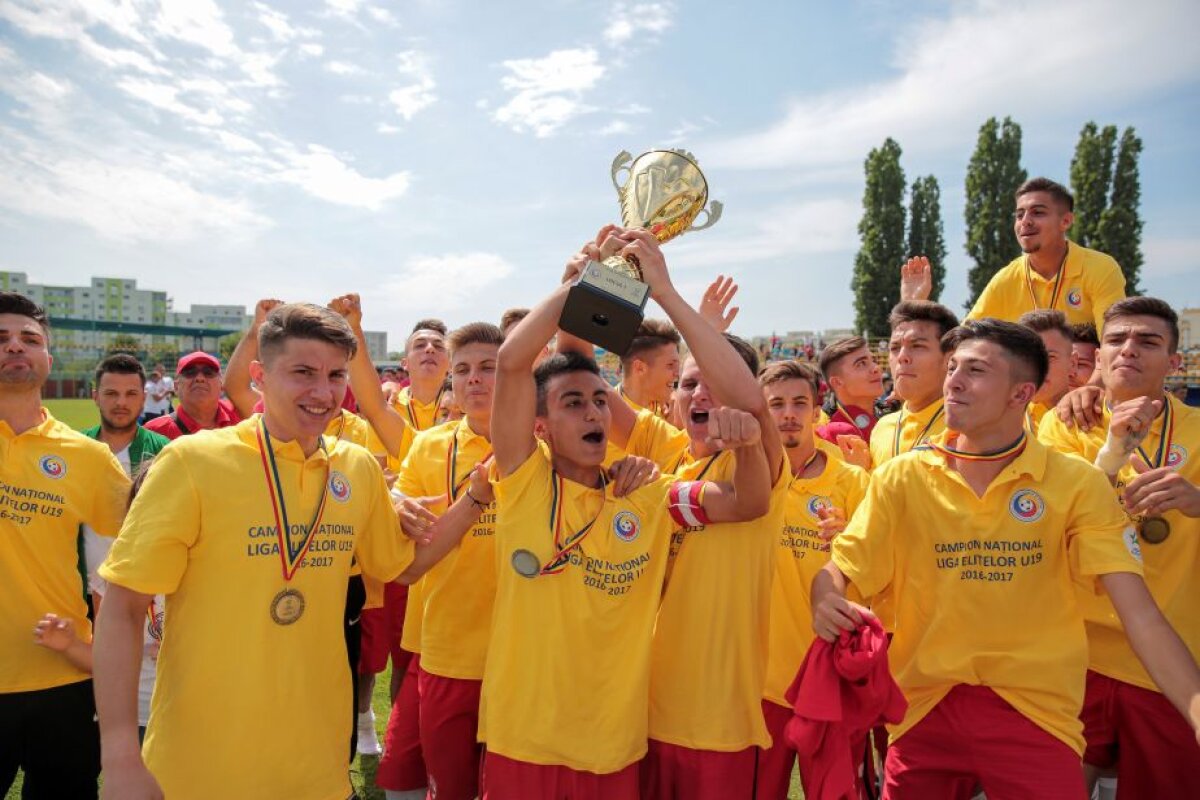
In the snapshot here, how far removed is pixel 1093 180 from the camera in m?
33.1

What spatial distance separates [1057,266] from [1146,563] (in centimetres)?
317

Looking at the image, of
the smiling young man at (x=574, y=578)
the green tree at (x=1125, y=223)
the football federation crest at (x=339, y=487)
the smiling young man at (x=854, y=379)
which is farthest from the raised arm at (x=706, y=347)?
the green tree at (x=1125, y=223)

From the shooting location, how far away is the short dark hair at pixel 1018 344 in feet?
9.75

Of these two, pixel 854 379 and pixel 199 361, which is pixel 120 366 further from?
pixel 854 379

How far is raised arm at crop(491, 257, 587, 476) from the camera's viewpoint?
2.75 m

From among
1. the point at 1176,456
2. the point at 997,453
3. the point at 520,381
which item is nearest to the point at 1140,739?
the point at 1176,456

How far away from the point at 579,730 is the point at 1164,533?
9.35 ft

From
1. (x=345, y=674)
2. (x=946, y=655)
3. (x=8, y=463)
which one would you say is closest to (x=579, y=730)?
(x=345, y=674)

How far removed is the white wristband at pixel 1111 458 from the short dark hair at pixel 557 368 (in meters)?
2.23

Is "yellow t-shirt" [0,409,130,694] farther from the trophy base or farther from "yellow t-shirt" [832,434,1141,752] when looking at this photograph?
"yellow t-shirt" [832,434,1141,752]

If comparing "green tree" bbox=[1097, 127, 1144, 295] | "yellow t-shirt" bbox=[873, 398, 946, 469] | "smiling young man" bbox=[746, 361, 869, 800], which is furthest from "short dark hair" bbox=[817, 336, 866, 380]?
"green tree" bbox=[1097, 127, 1144, 295]

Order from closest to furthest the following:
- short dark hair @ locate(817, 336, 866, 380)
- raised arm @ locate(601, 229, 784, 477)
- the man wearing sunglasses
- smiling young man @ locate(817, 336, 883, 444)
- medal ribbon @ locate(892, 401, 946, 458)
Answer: raised arm @ locate(601, 229, 784, 477) < medal ribbon @ locate(892, 401, 946, 458) < smiling young man @ locate(817, 336, 883, 444) < short dark hair @ locate(817, 336, 866, 380) < the man wearing sunglasses

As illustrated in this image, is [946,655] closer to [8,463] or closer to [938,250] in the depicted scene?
[8,463]

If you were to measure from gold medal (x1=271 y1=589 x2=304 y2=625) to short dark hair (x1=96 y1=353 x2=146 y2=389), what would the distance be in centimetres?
383
